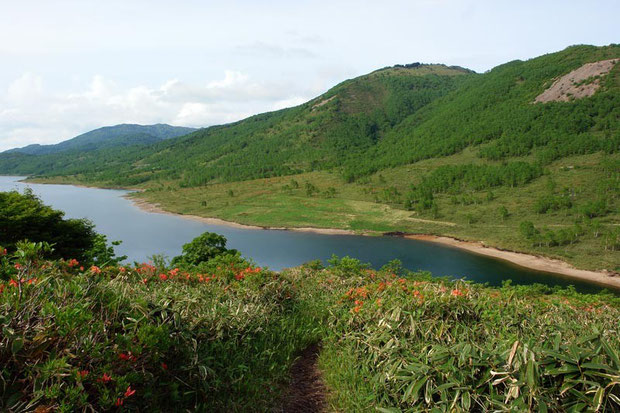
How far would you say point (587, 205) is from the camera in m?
73.1

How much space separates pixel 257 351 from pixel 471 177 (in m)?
108

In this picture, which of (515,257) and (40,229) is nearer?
(40,229)

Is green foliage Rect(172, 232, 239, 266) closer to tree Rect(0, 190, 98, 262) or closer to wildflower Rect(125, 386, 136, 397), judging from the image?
tree Rect(0, 190, 98, 262)

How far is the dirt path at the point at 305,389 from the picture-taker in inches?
266

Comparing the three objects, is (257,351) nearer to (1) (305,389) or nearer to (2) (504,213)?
(1) (305,389)

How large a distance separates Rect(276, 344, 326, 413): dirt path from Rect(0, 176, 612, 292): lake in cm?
4039

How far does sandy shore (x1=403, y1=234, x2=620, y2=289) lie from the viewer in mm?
51438

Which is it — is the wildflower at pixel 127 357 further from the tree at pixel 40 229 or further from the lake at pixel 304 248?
the lake at pixel 304 248

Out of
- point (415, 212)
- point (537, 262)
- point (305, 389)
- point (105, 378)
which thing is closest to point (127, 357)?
point (105, 378)

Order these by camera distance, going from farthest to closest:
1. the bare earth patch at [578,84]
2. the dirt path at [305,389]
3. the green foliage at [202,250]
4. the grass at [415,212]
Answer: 1. the bare earth patch at [578,84]
2. the grass at [415,212]
3. the green foliage at [202,250]
4. the dirt path at [305,389]

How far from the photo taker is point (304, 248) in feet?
225

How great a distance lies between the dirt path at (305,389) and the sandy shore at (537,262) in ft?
187

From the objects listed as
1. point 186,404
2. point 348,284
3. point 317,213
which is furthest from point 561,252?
point 186,404

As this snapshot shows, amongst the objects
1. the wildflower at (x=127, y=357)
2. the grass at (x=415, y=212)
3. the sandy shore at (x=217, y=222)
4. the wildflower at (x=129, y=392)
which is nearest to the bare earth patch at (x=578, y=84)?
the grass at (x=415, y=212)
